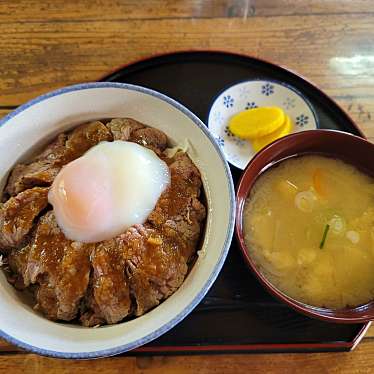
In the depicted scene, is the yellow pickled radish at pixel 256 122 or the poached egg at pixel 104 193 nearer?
the poached egg at pixel 104 193

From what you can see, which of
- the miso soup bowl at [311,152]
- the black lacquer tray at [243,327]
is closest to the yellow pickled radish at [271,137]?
the miso soup bowl at [311,152]

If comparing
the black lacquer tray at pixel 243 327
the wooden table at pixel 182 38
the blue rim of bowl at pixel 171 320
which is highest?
the wooden table at pixel 182 38

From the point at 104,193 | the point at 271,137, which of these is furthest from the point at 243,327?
the point at 271,137

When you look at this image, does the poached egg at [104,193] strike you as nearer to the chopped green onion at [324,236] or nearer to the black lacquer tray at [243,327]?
the black lacquer tray at [243,327]

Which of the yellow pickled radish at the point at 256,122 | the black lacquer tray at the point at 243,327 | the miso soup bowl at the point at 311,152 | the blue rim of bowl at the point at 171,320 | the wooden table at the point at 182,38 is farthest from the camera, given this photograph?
the wooden table at the point at 182,38

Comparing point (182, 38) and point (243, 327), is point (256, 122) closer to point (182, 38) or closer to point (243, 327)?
point (182, 38)

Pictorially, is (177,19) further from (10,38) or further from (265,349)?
(265,349)

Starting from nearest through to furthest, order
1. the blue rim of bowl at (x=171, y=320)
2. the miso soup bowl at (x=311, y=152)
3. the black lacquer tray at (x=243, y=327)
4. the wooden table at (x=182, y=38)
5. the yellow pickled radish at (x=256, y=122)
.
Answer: the blue rim of bowl at (x=171, y=320) < the miso soup bowl at (x=311, y=152) < the black lacquer tray at (x=243, y=327) < the yellow pickled radish at (x=256, y=122) < the wooden table at (x=182, y=38)
